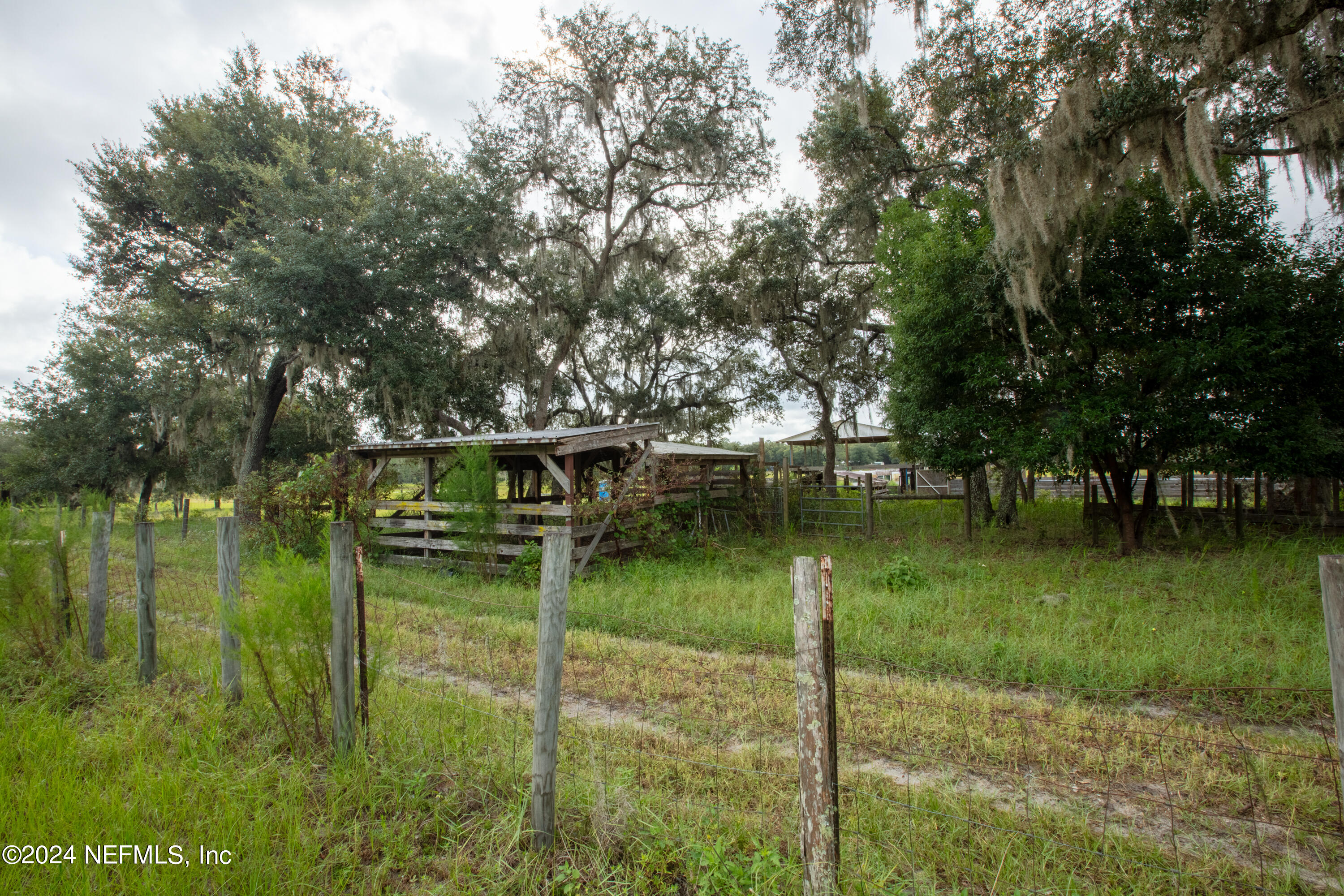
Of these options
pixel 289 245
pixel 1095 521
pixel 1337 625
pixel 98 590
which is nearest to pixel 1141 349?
pixel 1095 521

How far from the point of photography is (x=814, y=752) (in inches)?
82.0

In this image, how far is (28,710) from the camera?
11.6ft

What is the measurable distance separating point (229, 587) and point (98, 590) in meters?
2.13

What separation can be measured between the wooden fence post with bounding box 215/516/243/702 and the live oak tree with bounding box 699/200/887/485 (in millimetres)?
15144

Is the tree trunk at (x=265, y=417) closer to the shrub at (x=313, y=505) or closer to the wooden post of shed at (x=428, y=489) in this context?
the shrub at (x=313, y=505)

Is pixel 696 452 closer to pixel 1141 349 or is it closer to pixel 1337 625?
pixel 1141 349

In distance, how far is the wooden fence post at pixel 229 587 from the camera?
3.45m

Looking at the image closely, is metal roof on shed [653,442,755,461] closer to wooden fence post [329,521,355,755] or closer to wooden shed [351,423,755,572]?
wooden shed [351,423,755,572]

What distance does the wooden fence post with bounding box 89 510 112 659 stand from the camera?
14.7 feet

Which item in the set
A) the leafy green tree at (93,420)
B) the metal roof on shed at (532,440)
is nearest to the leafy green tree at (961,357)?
the metal roof on shed at (532,440)

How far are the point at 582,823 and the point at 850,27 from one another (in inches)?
505

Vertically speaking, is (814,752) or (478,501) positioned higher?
(478,501)

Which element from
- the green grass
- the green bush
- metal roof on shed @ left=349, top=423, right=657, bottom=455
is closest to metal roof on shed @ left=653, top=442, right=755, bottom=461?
metal roof on shed @ left=349, top=423, right=657, bottom=455

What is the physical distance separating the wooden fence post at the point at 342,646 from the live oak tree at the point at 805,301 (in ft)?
50.0
